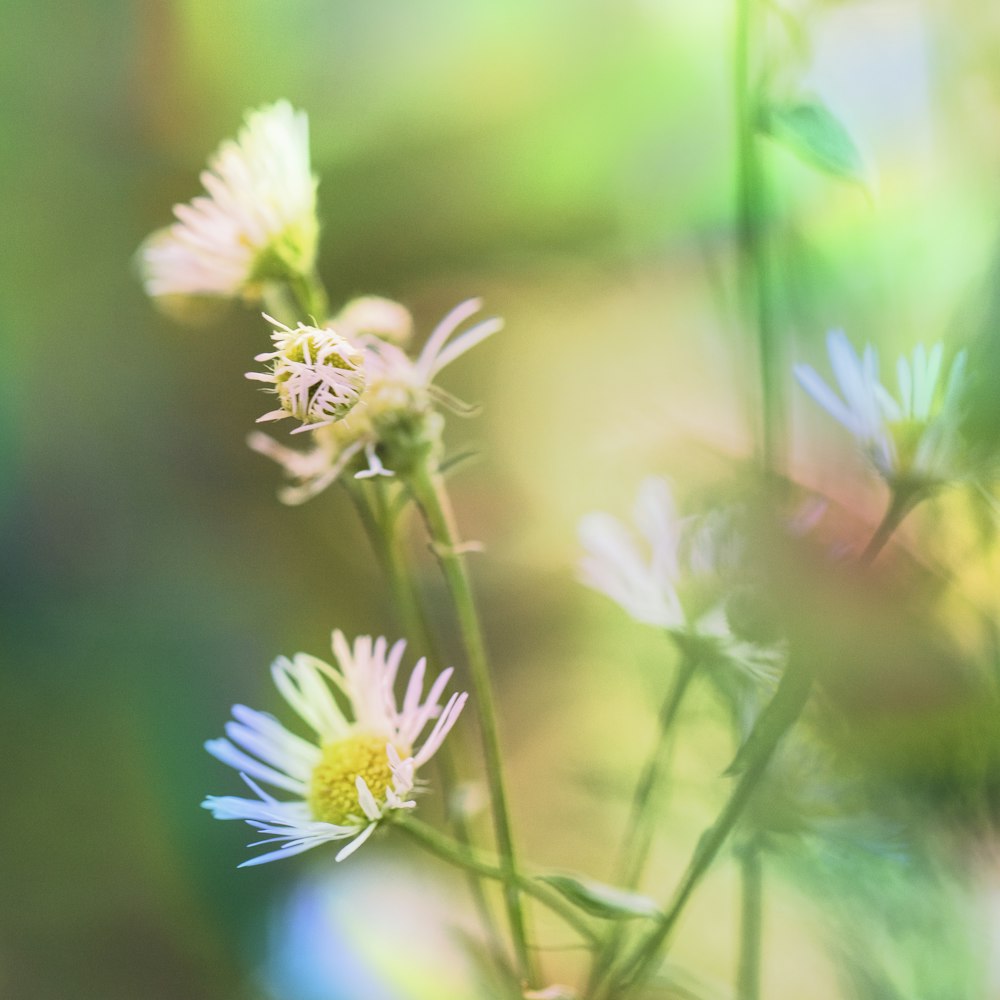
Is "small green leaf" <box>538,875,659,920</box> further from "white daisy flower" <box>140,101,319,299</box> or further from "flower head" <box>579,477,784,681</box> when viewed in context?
"white daisy flower" <box>140,101,319,299</box>

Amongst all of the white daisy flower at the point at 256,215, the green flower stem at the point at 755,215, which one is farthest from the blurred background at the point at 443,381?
the white daisy flower at the point at 256,215

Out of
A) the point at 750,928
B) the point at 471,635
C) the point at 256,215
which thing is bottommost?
the point at 750,928

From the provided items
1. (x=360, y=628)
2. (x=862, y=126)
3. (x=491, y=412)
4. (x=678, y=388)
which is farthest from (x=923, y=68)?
(x=360, y=628)

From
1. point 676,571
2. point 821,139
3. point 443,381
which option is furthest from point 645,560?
point 443,381

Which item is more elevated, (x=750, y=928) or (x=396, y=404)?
(x=396, y=404)

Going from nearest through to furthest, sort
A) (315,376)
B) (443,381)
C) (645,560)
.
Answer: (315,376), (645,560), (443,381)

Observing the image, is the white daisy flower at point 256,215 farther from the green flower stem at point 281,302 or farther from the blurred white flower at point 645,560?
the blurred white flower at point 645,560

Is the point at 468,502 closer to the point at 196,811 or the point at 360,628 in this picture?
the point at 360,628

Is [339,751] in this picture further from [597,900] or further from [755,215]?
[755,215]
